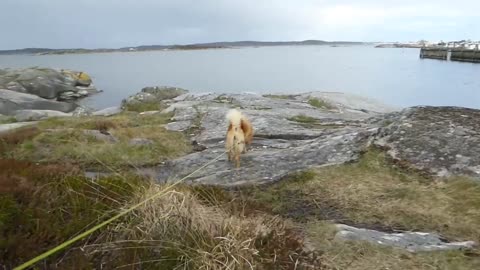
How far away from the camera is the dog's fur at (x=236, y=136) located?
24.2 ft

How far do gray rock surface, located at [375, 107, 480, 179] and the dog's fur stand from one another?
2177 mm

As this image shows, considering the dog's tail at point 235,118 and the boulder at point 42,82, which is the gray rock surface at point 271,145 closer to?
the dog's tail at point 235,118

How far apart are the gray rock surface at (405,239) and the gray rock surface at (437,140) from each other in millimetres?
1849

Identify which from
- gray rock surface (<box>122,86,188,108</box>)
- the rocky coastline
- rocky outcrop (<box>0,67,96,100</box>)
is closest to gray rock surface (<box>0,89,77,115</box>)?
rocky outcrop (<box>0,67,96,100</box>)

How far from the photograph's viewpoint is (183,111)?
47.0 ft

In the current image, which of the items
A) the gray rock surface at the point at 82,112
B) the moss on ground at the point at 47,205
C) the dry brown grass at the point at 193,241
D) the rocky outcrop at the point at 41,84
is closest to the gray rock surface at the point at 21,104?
the gray rock surface at the point at 82,112

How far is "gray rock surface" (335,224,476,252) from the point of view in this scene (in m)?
4.20

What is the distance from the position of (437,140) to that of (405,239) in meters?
2.75

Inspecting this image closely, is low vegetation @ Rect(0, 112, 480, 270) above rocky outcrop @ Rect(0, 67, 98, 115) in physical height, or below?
above

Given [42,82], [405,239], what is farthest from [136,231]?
[42,82]

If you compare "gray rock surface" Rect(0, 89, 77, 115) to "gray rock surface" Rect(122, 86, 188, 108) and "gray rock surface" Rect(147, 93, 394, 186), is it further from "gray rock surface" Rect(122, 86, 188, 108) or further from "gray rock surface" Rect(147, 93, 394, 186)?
"gray rock surface" Rect(147, 93, 394, 186)

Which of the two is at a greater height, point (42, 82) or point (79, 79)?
point (42, 82)

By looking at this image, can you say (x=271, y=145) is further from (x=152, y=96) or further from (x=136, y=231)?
(x=152, y=96)

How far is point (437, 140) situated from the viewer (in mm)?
6645
